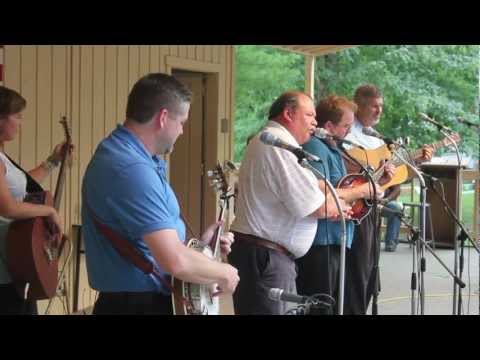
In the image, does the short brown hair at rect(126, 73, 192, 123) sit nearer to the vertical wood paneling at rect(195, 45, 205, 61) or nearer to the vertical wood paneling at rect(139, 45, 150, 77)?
the vertical wood paneling at rect(139, 45, 150, 77)

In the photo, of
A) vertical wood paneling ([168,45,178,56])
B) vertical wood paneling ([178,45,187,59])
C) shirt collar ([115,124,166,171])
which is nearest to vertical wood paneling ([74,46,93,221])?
vertical wood paneling ([168,45,178,56])

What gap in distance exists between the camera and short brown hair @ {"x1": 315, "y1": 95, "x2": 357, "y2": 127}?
14.5ft

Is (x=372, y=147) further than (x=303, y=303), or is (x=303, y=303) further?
(x=372, y=147)

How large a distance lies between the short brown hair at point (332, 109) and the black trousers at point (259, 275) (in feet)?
3.71

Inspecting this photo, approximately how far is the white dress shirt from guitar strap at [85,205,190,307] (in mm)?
1183

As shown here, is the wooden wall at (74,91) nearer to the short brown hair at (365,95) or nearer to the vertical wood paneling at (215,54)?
the vertical wood paneling at (215,54)

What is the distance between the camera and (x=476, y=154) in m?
16.9

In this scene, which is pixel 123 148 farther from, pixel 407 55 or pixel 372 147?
pixel 407 55

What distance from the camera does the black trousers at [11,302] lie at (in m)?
3.49

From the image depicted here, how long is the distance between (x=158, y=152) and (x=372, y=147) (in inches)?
114

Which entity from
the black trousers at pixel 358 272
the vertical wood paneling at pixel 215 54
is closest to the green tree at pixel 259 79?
the vertical wood paneling at pixel 215 54

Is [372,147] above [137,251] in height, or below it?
above

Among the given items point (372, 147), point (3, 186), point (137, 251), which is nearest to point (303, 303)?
point (137, 251)
